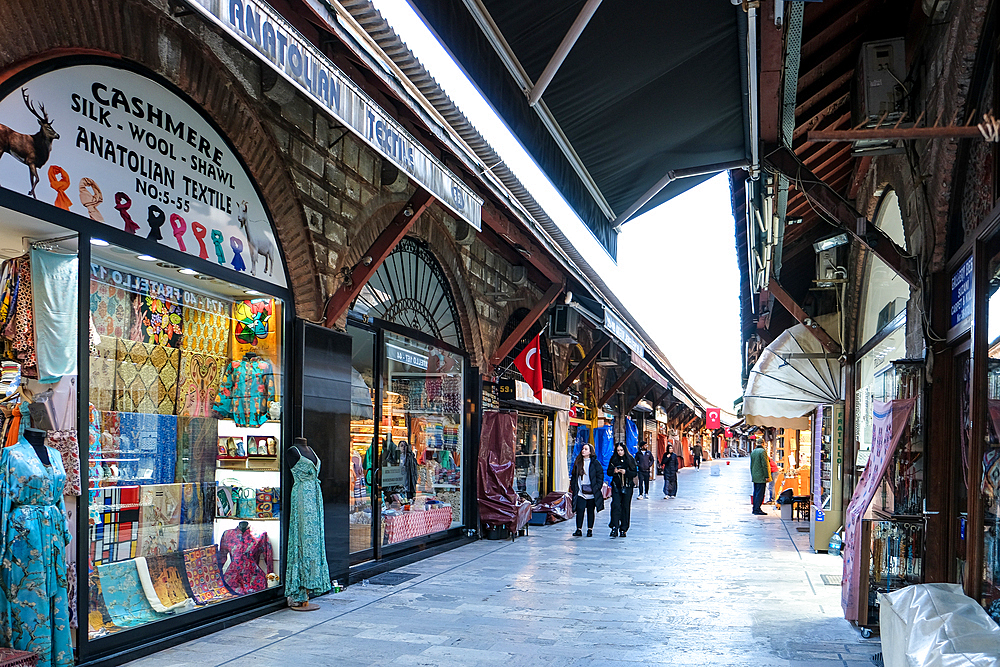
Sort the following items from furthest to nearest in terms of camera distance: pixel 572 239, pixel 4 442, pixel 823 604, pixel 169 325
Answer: pixel 572 239, pixel 823 604, pixel 169 325, pixel 4 442

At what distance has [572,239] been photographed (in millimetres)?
9438

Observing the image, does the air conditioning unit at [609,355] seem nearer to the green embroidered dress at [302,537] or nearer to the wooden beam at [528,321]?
the wooden beam at [528,321]

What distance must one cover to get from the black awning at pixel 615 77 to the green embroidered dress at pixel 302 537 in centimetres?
336

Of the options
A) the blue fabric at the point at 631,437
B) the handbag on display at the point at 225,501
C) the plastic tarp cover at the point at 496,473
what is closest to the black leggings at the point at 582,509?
the plastic tarp cover at the point at 496,473

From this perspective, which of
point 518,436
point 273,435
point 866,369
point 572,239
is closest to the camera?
point 273,435

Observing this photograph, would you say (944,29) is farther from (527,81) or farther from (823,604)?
(823,604)

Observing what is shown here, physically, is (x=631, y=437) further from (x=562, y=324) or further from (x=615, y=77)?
(x=615, y=77)

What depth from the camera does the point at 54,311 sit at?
523cm

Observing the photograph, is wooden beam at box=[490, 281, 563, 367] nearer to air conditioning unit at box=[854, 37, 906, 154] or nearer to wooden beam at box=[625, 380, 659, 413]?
air conditioning unit at box=[854, 37, 906, 154]

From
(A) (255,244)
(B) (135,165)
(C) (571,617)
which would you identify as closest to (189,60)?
(B) (135,165)

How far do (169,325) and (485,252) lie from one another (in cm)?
671

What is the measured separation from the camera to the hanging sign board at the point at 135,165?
16.5ft

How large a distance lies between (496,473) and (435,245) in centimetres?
360

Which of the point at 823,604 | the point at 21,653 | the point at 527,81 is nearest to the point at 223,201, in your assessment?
the point at 527,81
